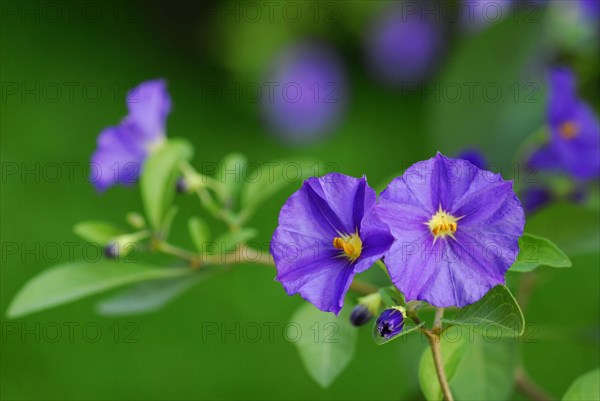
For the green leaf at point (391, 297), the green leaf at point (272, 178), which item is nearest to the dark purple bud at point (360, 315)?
the green leaf at point (391, 297)

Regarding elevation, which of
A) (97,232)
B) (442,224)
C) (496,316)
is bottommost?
(496,316)

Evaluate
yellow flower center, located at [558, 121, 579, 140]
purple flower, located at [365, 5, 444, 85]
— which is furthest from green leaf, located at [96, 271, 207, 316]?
purple flower, located at [365, 5, 444, 85]

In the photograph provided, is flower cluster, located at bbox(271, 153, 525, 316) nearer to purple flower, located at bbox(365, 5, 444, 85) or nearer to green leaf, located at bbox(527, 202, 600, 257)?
green leaf, located at bbox(527, 202, 600, 257)

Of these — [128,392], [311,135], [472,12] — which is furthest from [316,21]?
[128,392]

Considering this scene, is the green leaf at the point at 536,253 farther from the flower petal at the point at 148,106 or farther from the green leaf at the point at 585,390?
the flower petal at the point at 148,106

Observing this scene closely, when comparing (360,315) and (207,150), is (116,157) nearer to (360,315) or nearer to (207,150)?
A: (360,315)

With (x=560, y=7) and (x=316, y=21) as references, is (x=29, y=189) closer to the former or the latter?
(x=316, y=21)

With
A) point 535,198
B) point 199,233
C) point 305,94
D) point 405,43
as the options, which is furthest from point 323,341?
point 405,43

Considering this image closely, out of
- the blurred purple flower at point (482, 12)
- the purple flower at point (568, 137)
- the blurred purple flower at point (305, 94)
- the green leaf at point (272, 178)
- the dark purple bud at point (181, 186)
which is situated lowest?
the purple flower at point (568, 137)
